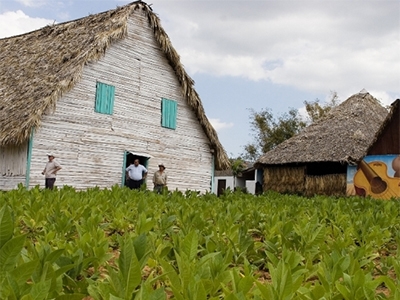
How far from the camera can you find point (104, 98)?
16.2 meters

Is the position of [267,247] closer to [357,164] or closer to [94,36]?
[94,36]

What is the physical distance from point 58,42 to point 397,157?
625 inches

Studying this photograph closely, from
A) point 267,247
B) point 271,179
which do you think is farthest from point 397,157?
point 267,247

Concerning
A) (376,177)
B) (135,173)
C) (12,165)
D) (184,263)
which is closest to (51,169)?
(12,165)

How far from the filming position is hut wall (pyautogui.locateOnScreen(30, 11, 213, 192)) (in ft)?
49.0

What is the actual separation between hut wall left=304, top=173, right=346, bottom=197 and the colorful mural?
0.36 metres

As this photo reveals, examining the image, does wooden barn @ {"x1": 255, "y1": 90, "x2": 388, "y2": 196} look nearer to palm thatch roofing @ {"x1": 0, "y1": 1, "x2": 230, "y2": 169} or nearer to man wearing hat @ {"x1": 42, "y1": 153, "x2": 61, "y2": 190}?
palm thatch roofing @ {"x1": 0, "y1": 1, "x2": 230, "y2": 169}

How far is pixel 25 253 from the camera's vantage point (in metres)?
2.15

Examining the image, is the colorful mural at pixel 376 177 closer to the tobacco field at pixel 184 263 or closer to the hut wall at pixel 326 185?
the hut wall at pixel 326 185

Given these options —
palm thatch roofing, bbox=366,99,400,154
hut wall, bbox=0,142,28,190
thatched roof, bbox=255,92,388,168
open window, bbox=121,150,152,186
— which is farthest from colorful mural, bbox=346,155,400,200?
hut wall, bbox=0,142,28,190

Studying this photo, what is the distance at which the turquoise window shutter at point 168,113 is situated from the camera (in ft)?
59.0

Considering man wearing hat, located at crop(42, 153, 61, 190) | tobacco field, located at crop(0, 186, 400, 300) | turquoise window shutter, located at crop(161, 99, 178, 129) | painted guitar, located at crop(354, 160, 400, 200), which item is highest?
turquoise window shutter, located at crop(161, 99, 178, 129)

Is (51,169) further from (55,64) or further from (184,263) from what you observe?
(184,263)

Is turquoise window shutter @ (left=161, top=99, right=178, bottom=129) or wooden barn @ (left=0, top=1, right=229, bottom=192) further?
turquoise window shutter @ (left=161, top=99, right=178, bottom=129)
